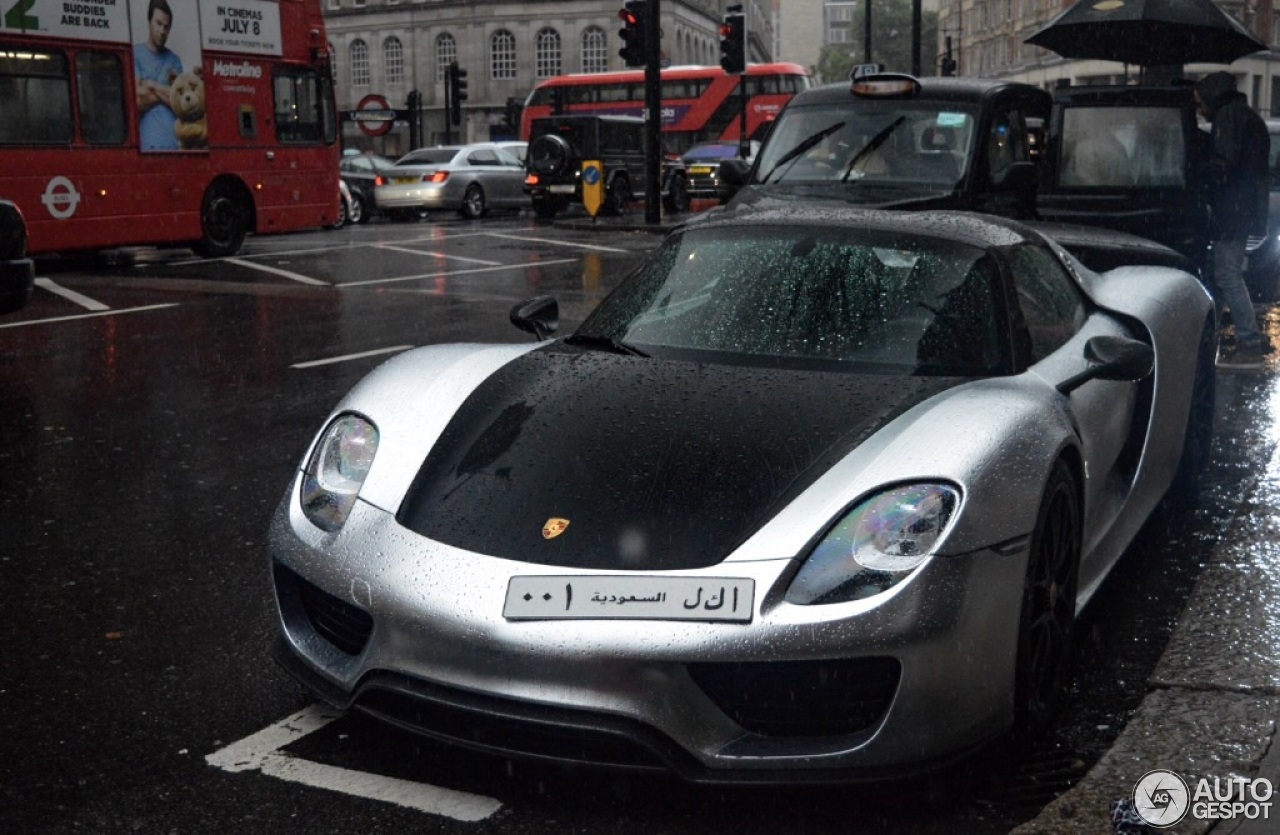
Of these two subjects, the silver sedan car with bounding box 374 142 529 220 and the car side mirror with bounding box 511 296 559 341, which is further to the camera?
the silver sedan car with bounding box 374 142 529 220

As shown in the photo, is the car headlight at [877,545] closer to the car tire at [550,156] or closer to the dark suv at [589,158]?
the dark suv at [589,158]

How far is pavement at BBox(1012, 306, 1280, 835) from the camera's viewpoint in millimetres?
3047

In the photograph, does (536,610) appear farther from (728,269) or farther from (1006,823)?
(728,269)

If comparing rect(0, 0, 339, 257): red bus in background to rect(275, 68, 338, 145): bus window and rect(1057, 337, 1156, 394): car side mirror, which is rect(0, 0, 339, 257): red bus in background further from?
rect(1057, 337, 1156, 394): car side mirror

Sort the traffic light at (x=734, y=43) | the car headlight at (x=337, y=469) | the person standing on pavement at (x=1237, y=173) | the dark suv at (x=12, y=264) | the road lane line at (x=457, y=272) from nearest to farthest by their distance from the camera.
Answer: the car headlight at (x=337, y=469) < the dark suv at (x=12, y=264) < the person standing on pavement at (x=1237, y=173) < the road lane line at (x=457, y=272) < the traffic light at (x=734, y=43)

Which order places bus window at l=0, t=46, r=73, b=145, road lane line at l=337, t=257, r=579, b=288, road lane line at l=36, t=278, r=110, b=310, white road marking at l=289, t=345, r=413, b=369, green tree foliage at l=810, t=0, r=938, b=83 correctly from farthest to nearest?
green tree foliage at l=810, t=0, r=938, b=83 → bus window at l=0, t=46, r=73, b=145 → road lane line at l=337, t=257, r=579, b=288 → road lane line at l=36, t=278, r=110, b=310 → white road marking at l=289, t=345, r=413, b=369

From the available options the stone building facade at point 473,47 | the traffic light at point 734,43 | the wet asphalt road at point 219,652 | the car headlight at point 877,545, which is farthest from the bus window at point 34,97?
the stone building facade at point 473,47

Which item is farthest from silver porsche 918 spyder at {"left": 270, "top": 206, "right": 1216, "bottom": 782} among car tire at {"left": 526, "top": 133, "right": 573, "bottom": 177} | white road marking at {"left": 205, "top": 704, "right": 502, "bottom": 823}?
car tire at {"left": 526, "top": 133, "right": 573, "bottom": 177}

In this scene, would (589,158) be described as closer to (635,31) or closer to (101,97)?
(635,31)

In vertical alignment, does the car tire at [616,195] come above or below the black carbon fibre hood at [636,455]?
below

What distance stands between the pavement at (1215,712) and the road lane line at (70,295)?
34.6ft

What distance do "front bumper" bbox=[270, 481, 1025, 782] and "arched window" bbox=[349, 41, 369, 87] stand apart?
292 feet

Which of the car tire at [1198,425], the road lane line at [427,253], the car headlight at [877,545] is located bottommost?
the road lane line at [427,253]

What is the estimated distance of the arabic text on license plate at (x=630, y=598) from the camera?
3.01m
